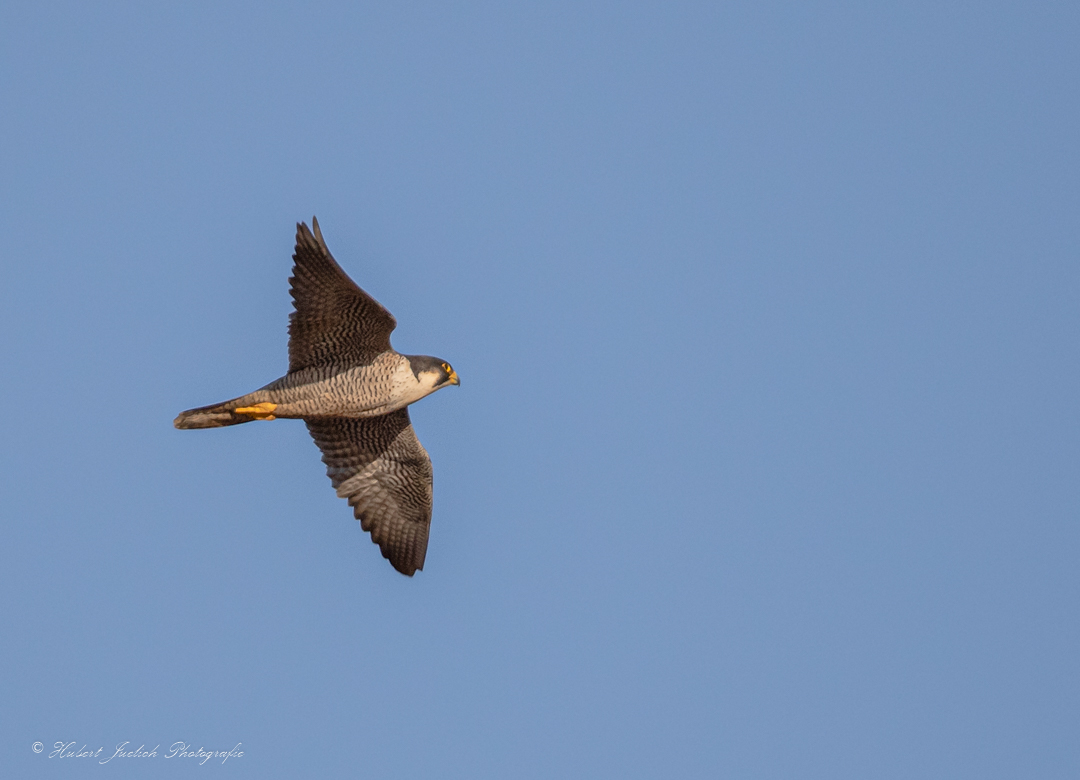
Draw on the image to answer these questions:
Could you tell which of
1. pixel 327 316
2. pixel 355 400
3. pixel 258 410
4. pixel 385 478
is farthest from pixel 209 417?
pixel 385 478

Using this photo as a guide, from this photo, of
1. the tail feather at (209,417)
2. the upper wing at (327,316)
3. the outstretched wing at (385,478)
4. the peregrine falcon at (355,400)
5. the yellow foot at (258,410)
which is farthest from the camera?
the outstretched wing at (385,478)

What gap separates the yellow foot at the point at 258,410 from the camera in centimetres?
1402

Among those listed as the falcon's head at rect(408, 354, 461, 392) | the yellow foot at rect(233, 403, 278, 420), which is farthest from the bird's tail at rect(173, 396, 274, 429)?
the falcon's head at rect(408, 354, 461, 392)

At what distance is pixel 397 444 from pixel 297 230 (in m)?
3.70

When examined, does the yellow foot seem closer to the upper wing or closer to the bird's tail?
the bird's tail

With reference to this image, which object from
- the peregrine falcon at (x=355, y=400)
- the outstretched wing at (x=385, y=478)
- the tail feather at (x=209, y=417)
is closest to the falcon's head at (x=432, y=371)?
the peregrine falcon at (x=355, y=400)

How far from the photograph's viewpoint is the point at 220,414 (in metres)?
14.0

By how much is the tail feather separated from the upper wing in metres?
0.84

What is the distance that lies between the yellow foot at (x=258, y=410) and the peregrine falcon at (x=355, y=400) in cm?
1

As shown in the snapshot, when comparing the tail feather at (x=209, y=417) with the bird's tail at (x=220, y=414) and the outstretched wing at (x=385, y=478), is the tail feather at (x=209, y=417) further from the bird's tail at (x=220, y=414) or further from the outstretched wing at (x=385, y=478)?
the outstretched wing at (x=385, y=478)

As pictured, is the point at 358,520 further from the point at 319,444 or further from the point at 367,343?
the point at 367,343

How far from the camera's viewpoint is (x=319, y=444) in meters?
16.2

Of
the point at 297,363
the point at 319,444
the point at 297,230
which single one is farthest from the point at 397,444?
the point at 297,230

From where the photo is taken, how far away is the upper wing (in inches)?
523
